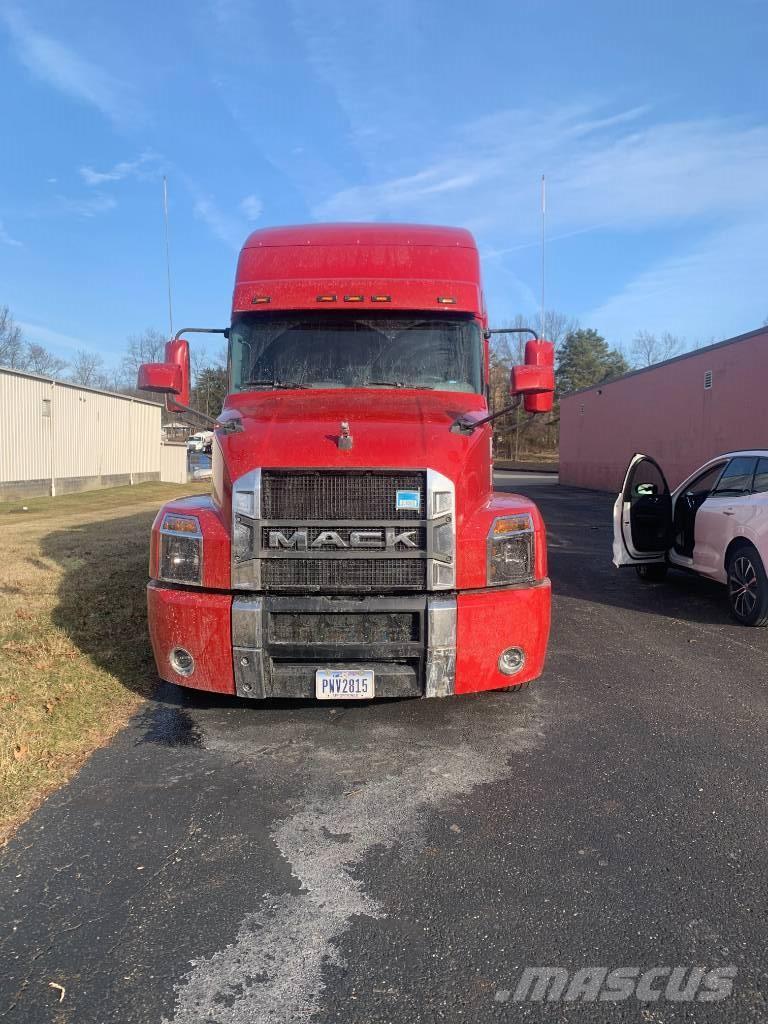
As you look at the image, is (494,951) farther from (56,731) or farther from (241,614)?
(56,731)

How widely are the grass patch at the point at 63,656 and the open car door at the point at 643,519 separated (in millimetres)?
5437

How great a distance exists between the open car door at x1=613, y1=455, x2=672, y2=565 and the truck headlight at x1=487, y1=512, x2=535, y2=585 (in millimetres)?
4441

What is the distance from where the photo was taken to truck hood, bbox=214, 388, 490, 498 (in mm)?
4023

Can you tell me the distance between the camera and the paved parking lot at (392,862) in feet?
7.25

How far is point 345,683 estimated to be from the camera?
3.93 m

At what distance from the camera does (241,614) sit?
3.93 meters

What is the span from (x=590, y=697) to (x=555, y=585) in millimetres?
4302

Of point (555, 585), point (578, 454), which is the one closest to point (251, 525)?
point (555, 585)

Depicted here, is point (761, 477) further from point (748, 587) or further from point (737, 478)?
point (748, 587)

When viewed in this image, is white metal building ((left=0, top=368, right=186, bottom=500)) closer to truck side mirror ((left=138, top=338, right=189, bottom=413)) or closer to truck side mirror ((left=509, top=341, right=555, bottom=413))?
truck side mirror ((left=138, top=338, right=189, bottom=413))

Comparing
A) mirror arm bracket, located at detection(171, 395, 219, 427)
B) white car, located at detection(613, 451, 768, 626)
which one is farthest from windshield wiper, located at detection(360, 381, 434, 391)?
white car, located at detection(613, 451, 768, 626)

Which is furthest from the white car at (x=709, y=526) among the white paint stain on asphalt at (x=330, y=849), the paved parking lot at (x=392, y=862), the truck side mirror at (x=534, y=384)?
the white paint stain on asphalt at (x=330, y=849)

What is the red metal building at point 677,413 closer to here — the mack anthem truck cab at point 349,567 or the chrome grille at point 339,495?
the mack anthem truck cab at point 349,567

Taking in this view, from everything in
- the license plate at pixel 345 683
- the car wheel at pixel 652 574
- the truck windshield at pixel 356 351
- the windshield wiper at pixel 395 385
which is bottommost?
the car wheel at pixel 652 574
